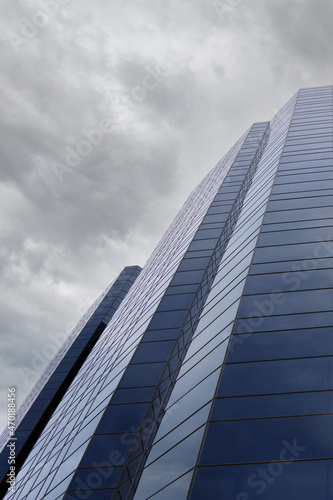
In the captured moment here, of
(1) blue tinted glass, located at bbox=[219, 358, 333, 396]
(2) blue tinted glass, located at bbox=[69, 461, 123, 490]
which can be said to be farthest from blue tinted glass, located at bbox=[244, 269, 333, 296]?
(2) blue tinted glass, located at bbox=[69, 461, 123, 490]

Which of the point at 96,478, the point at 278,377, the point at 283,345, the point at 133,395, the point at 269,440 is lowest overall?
the point at 269,440

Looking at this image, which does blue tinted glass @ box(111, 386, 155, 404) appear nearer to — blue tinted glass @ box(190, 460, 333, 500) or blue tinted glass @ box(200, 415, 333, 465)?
blue tinted glass @ box(200, 415, 333, 465)

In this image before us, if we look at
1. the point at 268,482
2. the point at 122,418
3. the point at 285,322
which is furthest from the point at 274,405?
the point at 122,418

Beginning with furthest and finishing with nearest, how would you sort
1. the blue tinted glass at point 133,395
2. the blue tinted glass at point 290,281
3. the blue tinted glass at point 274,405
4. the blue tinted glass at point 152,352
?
the blue tinted glass at point 152,352, the blue tinted glass at point 133,395, the blue tinted glass at point 290,281, the blue tinted glass at point 274,405

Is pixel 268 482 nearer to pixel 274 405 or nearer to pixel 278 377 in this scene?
pixel 274 405

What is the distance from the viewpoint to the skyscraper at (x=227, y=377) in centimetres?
1199

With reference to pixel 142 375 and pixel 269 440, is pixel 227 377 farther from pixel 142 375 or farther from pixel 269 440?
pixel 142 375

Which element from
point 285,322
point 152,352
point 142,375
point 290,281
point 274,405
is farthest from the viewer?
point 152,352

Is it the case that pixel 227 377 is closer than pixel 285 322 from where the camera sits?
Yes

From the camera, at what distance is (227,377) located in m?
14.7

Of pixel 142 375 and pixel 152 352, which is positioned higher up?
pixel 152 352

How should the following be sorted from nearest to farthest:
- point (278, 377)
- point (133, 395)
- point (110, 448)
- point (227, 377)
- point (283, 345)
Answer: point (278, 377)
point (227, 377)
point (283, 345)
point (110, 448)
point (133, 395)

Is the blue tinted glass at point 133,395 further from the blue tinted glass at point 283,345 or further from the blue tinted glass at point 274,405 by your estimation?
the blue tinted glass at point 274,405

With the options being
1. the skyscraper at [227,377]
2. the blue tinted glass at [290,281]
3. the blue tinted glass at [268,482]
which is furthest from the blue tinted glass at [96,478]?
Result: the blue tinted glass at [290,281]
